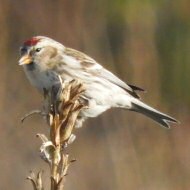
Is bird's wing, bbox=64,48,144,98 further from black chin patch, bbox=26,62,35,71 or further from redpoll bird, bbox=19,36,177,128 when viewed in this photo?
black chin patch, bbox=26,62,35,71

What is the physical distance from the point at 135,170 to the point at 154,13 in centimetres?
222

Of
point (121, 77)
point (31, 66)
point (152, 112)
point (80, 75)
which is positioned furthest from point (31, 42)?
point (121, 77)

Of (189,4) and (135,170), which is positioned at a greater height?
(189,4)

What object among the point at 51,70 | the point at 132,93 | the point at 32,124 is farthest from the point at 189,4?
the point at 51,70

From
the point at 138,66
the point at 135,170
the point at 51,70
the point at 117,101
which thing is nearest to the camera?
the point at 51,70

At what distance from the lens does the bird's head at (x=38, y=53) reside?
14.4 ft

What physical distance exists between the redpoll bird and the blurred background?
1.63 meters

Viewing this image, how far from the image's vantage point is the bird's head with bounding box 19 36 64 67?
14.4 ft

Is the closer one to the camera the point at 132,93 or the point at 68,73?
the point at 68,73

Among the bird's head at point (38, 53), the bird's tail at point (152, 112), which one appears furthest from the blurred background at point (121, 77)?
the bird's head at point (38, 53)

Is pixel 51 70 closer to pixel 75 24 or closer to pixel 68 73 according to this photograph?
pixel 68 73

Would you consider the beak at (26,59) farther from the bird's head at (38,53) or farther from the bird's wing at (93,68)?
the bird's wing at (93,68)

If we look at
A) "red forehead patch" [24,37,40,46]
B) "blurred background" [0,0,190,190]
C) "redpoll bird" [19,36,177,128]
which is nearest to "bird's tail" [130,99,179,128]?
"redpoll bird" [19,36,177,128]

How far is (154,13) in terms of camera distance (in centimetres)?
829
